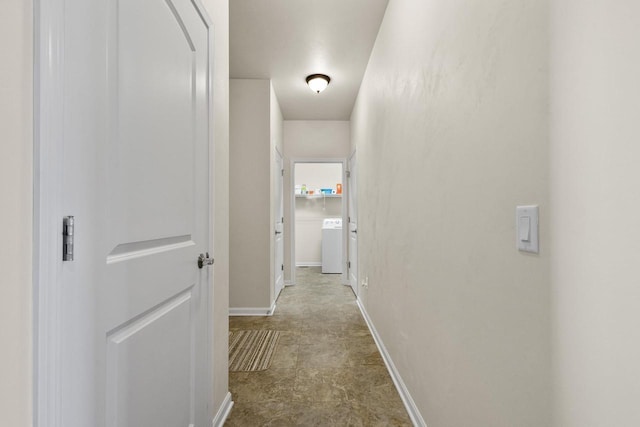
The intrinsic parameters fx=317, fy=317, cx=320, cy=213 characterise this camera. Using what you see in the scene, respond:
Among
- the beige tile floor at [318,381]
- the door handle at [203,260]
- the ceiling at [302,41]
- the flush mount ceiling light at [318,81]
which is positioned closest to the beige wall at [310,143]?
the ceiling at [302,41]

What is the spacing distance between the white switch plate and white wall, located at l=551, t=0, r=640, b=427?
51mm

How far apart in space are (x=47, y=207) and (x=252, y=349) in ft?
7.44

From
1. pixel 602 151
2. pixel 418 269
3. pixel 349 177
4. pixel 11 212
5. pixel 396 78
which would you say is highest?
pixel 396 78

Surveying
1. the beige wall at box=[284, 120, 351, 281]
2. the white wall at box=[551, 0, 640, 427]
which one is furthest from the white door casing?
the white wall at box=[551, 0, 640, 427]

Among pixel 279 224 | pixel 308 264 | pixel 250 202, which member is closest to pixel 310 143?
pixel 279 224

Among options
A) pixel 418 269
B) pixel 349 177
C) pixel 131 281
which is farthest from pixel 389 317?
pixel 349 177

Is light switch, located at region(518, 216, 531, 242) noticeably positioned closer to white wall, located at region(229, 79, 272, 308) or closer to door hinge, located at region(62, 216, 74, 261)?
door hinge, located at region(62, 216, 74, 261)

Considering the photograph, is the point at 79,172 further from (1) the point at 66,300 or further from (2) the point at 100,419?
(2) the point at 100,419

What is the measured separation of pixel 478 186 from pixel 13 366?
122 cm

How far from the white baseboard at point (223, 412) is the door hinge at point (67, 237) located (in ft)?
4.08

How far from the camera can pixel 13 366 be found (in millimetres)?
563

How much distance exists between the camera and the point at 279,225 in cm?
433

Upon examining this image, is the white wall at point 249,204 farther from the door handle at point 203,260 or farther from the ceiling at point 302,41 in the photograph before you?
the door handle at point 203,260

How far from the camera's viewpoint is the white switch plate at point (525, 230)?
0.76 meters
